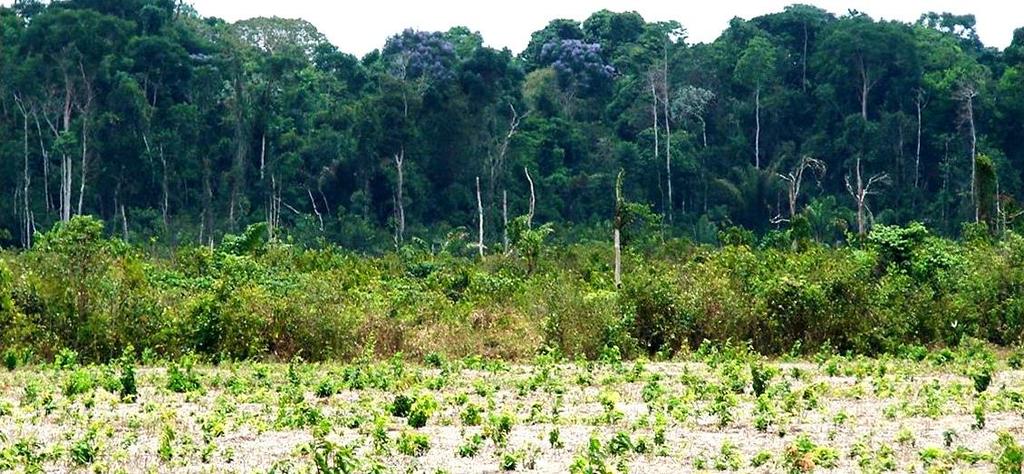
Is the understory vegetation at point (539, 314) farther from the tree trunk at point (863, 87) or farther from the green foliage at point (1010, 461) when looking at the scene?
the tree trunk at point (863, 87)

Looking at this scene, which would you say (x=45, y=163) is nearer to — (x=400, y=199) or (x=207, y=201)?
(x=207, y=201)

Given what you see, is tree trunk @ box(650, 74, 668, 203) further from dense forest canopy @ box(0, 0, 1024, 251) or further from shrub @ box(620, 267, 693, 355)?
shrub @ box(620, 267, 693, 355)

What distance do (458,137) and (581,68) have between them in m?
11.1

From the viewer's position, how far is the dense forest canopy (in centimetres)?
4862

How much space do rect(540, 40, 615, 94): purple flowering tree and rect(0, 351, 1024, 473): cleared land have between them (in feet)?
140

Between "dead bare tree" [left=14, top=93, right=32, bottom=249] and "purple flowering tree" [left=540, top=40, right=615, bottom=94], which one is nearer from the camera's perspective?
"dead bare tree" [left=14, top=93, right=32, bottom=249]

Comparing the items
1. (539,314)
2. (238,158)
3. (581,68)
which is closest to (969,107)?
(581,68)

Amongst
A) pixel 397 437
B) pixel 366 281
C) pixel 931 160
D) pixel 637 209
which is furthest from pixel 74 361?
pixel 931 160

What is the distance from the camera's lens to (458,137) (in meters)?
50.3

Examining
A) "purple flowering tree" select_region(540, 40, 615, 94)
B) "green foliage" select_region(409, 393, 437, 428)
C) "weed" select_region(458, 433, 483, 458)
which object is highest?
"purple flowering tree" select_region(540, 40, 615, 94)

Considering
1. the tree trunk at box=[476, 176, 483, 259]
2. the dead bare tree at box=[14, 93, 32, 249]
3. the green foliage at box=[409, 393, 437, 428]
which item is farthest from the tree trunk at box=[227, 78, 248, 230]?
the green foliage at box=[409, 393, 437, 428]

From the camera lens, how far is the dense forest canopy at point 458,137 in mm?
48625

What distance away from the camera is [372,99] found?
49.2 m

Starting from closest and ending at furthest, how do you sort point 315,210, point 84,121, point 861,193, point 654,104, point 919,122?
point 861,193 < point 84,121 < point 315,210 < point 919,122 < point 654,104
